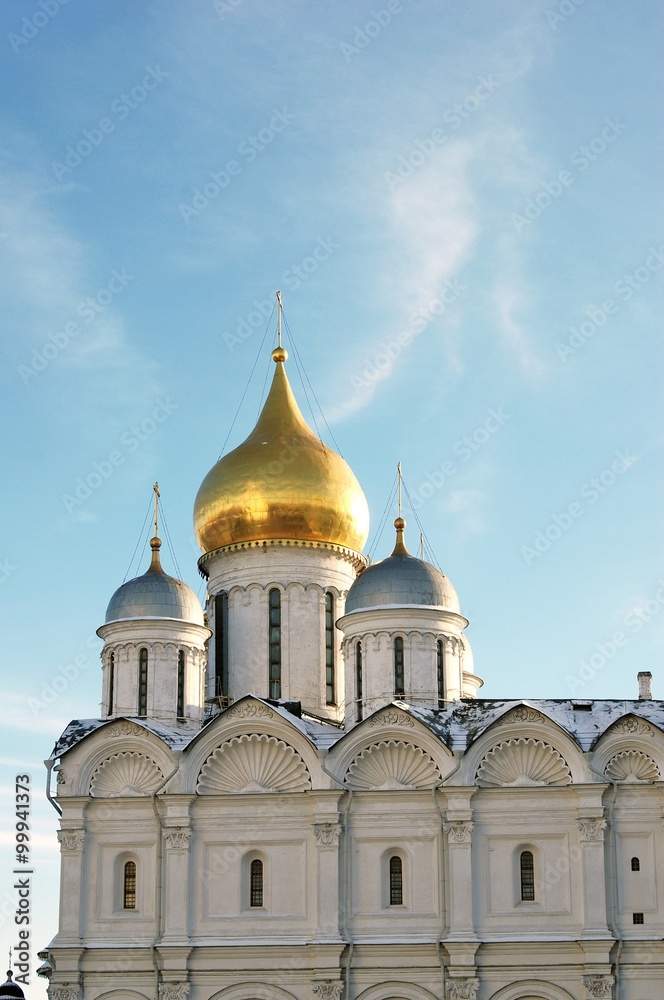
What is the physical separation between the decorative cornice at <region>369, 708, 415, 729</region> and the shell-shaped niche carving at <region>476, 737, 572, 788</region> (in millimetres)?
1606

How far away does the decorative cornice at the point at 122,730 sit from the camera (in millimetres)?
29312

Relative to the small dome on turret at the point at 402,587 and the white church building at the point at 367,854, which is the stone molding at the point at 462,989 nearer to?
the white church building at the point at 367,854

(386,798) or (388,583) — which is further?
(388,583)

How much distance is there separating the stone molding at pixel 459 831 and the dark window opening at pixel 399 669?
359cm

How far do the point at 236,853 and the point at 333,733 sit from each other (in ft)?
9.89

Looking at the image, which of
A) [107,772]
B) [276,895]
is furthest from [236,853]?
[107,772]

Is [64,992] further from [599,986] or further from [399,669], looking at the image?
[599,986]

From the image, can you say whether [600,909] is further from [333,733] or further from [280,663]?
[280,663]

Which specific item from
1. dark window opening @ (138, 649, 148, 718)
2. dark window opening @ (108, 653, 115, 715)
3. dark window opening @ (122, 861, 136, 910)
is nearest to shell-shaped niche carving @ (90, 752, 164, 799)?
dark window opening @ (122, 861, 136, 910)

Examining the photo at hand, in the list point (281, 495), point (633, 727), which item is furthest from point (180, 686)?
point (633, 727)

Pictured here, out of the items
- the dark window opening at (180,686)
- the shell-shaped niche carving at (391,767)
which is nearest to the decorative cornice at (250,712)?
the shell-shaped niche carving at (391,767)

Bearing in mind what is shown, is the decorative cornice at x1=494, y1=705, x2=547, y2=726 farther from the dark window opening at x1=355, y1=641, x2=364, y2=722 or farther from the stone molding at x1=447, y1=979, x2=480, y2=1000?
the stone molding at x1=447, y1=979, x2=480, y2=1000

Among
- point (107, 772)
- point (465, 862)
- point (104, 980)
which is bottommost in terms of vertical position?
point (104, 980)

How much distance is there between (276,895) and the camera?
28.3 m
